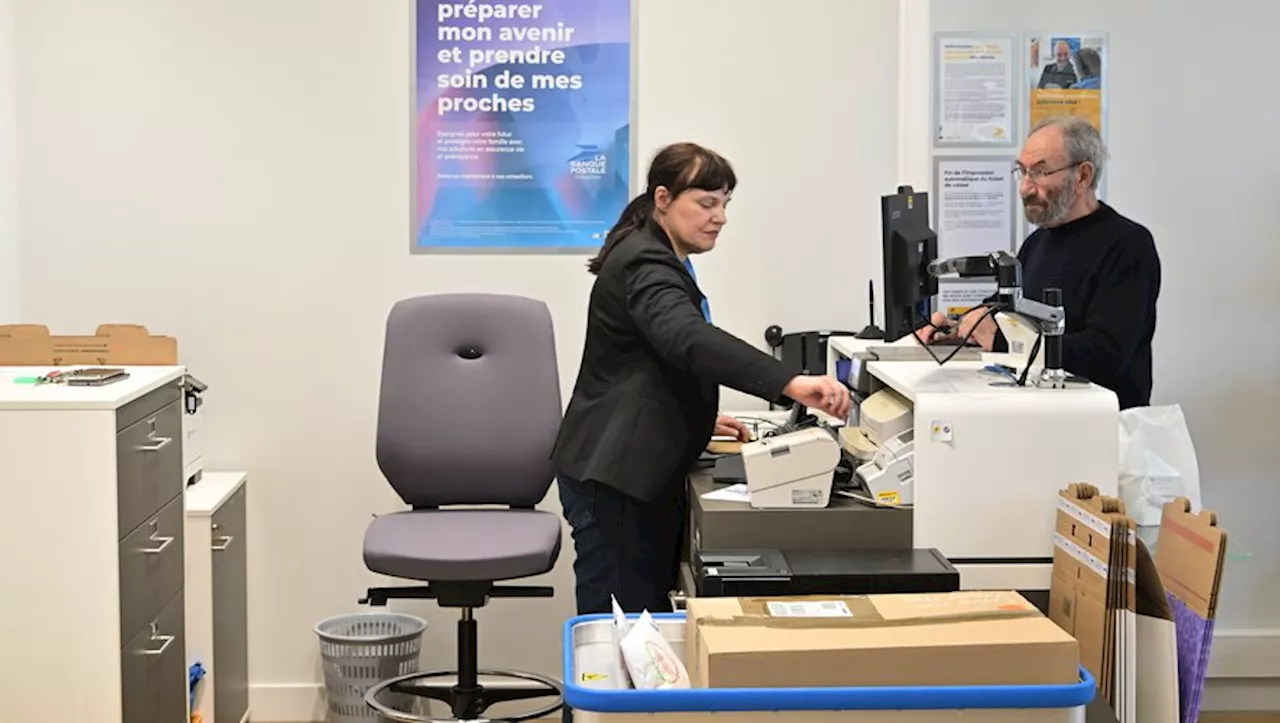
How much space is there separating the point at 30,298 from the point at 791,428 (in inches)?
85.2

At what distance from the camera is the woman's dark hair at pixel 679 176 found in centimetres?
285

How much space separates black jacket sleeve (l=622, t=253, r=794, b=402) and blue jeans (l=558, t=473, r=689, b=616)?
319 mm

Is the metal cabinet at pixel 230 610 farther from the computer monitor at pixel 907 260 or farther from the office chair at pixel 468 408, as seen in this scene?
the computer monitor at pixel 907 260

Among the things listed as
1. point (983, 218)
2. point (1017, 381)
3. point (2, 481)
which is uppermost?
point (983, 218)

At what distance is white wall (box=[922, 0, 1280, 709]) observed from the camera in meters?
3.93

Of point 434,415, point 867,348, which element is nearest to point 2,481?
point 434,415

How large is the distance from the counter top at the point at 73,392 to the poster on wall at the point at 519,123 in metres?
1.08

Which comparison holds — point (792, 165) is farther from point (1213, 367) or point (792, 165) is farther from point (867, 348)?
point (1213, 367)

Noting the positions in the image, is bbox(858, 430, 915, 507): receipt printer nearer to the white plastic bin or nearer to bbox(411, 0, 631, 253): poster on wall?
the white plastic bin

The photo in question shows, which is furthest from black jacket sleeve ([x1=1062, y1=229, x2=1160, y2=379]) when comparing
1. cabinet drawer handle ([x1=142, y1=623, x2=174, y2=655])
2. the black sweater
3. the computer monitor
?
cabinet drawer handle ([x1=142, y1=623, x2=174, y2=655])

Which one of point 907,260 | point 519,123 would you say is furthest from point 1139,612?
point 519,123

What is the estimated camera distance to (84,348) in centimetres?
321

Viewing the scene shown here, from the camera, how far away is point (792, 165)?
391 cm

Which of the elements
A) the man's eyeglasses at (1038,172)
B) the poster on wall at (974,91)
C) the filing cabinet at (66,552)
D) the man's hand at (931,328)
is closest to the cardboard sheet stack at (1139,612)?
the man's hand at (931,328)
